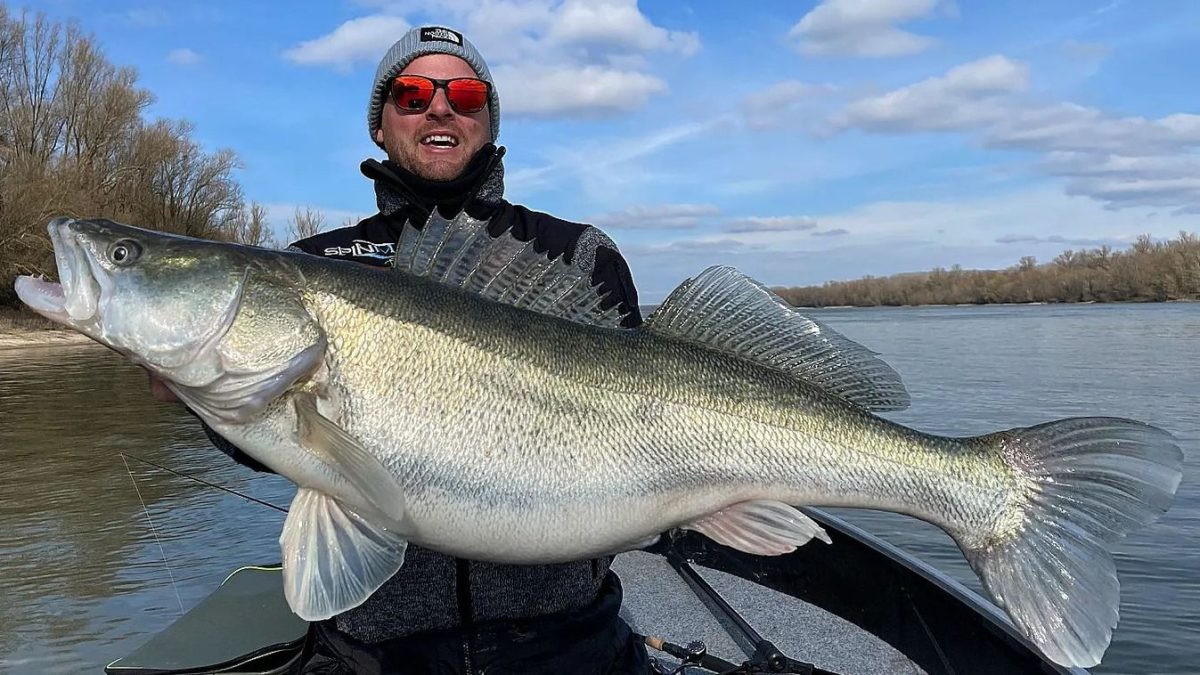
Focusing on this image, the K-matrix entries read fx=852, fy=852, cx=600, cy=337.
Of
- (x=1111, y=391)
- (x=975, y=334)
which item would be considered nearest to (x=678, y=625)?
(x=1111, y=391)

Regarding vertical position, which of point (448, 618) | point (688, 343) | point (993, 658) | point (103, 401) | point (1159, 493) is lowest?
point (103, 401)

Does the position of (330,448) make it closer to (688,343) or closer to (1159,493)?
(688,343)

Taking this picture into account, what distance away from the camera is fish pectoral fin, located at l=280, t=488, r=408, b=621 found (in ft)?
7.20

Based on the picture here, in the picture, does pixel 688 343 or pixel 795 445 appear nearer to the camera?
pixel 795 445

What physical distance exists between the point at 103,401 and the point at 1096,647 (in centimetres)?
2137

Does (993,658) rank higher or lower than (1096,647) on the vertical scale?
lower

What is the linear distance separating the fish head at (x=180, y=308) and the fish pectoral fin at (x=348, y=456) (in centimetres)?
11

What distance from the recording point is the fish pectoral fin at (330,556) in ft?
7.20

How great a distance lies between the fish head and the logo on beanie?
1.80 m

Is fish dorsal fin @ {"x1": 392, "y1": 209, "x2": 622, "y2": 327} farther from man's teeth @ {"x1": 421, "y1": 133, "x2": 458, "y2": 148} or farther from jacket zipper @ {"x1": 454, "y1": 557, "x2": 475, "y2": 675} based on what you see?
man's teeth @ {"x1": 421, "y1": 133, "x2": 458, "y2": 148}

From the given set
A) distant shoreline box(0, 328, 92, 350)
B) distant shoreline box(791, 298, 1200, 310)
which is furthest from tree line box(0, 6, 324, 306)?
distant shoreline box(791, 298, 1200, 310)

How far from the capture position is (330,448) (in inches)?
84.0

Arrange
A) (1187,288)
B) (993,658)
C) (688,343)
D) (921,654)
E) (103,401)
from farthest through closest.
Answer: (1187,288), (103,401), (921,654), (993,658), (688,343)

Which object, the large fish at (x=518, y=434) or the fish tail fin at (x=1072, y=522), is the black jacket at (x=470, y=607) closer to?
the large fish at (x=518, y=434)
